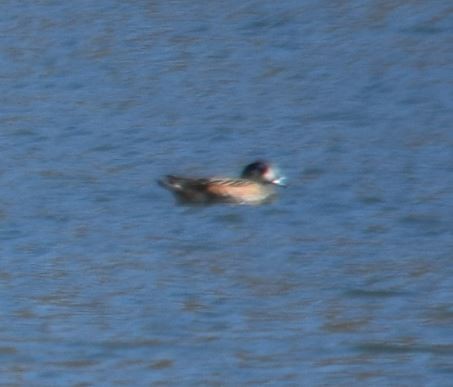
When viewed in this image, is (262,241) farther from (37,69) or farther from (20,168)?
(37,69)

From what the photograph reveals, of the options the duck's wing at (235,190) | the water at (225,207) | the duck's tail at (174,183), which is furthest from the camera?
the duck's wing at (235,190)

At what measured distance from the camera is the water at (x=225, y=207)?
7.85 metres

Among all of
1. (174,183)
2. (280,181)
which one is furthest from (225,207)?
(280,181)

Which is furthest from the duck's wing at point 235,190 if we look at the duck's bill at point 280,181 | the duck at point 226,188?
the duck's bill at point 280,181

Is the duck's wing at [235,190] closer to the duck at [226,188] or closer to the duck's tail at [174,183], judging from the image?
the duck at [226,188]

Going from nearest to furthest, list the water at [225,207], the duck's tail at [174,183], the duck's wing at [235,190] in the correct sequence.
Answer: the water at [225,207]
the duck's tail at [174,183]
the duck's wing at [235,190]

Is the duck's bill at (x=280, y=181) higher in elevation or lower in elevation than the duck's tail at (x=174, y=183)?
higher

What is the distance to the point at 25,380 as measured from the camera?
24.3 ft

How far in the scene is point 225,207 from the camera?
11141mm

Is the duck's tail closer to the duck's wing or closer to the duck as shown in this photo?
the duck

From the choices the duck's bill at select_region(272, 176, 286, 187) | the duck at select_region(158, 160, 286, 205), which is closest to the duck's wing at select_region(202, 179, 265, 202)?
the duck at select_region(158, 160, 286, 205)

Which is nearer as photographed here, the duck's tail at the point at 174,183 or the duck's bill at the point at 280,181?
the duck's tail at the point at 174,183

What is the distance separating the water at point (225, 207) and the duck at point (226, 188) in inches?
3.8

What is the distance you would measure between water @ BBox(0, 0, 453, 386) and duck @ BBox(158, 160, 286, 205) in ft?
0.32
